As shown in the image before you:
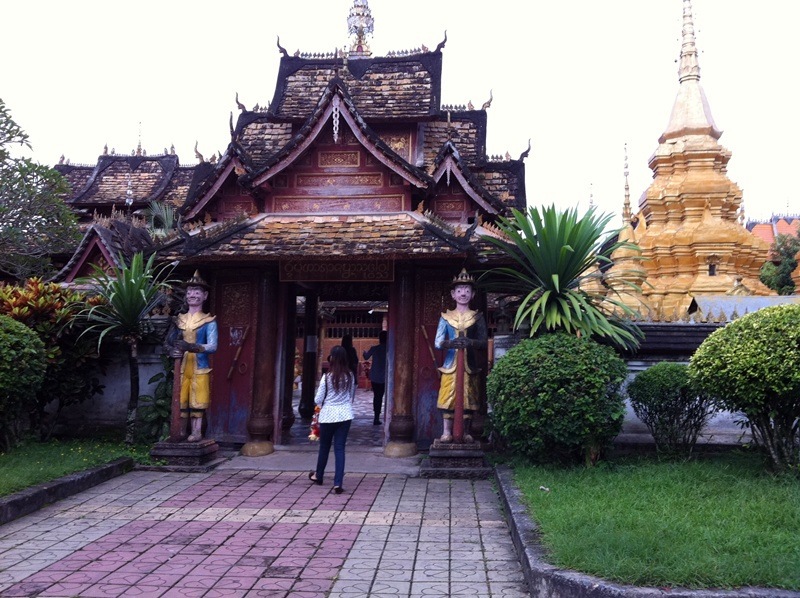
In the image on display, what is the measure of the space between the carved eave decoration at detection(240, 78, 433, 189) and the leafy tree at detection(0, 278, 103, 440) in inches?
126

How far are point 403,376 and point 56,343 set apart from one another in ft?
16.8

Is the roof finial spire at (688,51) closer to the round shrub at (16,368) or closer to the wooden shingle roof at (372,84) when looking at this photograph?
the wooden shingle roof at (372,84)

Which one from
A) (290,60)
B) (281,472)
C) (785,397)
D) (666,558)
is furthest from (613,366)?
(290,60)

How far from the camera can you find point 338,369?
764 centimetres

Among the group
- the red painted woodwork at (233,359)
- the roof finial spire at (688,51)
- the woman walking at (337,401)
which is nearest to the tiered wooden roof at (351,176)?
the red painted woodwork at (233,359)

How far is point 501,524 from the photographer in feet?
20.7

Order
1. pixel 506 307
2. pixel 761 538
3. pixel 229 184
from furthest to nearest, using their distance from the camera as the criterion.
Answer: pixel 229 184
pixel 506 307
pixel 761 538

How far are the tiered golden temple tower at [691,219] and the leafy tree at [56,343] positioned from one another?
38.6ft

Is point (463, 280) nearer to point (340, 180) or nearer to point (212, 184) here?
point (340, 180)

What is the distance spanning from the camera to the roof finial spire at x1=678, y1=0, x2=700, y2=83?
18328 millimetres

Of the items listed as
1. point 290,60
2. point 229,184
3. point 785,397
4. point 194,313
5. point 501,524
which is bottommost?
point 501,524

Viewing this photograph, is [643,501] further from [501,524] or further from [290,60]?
[290,60]

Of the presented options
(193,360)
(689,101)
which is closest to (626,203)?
(689,101)

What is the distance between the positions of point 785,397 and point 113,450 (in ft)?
27.4
